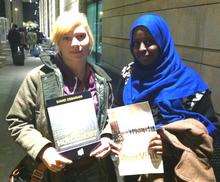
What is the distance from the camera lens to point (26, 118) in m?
2.44

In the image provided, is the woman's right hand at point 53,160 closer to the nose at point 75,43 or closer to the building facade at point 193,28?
the nose at point 75,43

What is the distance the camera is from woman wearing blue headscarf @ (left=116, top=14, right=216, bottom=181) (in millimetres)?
2271

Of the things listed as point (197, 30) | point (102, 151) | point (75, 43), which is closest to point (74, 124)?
point (102, 151)

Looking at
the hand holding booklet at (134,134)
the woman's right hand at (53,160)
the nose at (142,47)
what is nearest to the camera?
the woman's right hand at (53,160)

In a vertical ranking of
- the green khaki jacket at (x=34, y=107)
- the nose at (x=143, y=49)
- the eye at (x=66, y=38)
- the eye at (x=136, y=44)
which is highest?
the eye at (x=66, y=38)

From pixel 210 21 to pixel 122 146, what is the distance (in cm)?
341

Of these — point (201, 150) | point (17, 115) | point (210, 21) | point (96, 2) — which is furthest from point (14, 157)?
point (96, 2)

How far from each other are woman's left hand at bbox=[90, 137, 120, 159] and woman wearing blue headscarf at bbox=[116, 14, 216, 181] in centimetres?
21

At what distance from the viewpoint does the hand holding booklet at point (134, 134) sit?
7.84 ft

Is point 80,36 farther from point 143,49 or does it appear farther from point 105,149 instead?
point 105,149

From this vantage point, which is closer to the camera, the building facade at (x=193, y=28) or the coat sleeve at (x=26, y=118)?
the coat sleeve at (x=26, y=118)

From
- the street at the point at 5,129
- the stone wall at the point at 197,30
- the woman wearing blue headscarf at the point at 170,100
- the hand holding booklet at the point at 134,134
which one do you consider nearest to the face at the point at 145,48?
the woman wearing blue headscarf at the point at 170,100

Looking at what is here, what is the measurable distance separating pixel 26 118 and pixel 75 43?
0.50 m

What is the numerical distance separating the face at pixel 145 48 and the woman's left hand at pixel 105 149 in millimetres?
514
